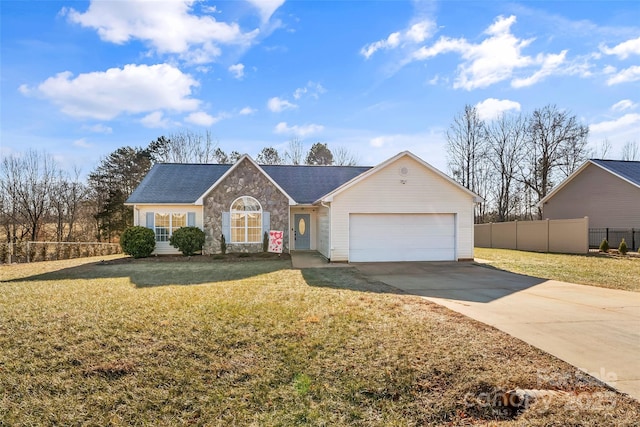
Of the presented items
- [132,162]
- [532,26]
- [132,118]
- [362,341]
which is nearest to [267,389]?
[362,341]

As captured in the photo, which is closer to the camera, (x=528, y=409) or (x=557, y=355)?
(x=528, y=409)

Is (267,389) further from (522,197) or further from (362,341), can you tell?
(522,197)

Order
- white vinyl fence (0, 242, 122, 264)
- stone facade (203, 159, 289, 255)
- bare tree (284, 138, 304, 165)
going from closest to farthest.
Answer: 1. white vinyl fence (0, 242, 122, 264)
2. stone facade (203, 159, 289, 255)
3. bare tree (284, 138, 304, 165)

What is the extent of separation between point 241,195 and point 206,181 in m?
3.82

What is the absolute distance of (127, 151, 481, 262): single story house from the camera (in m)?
14.7

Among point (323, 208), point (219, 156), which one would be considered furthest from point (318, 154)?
point (323, 208)

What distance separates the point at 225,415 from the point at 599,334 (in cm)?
530

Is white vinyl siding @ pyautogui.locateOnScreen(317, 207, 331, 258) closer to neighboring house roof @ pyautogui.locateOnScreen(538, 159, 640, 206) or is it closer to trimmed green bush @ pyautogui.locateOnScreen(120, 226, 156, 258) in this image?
trimmed green bush @ pyautogui.locateOnScreen(120, 226, 156, 258)

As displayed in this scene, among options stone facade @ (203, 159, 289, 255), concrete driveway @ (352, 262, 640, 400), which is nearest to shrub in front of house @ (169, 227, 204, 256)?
stone facade @ (203, 159, 289, 255)

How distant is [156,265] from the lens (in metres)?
14.2

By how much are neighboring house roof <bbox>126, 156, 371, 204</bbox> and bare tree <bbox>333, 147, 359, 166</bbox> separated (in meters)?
14.8

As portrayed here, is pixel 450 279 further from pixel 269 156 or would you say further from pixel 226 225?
pixel 269 156

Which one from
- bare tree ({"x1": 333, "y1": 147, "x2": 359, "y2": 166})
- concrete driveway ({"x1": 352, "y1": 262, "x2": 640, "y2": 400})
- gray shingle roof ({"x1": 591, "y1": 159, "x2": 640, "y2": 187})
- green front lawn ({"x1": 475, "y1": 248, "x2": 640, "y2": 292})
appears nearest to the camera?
concrete driveway ({"x1": 352, "y1": 262, "x2": 640, "y2": 400})

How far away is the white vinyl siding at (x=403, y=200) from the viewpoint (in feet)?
47.9
